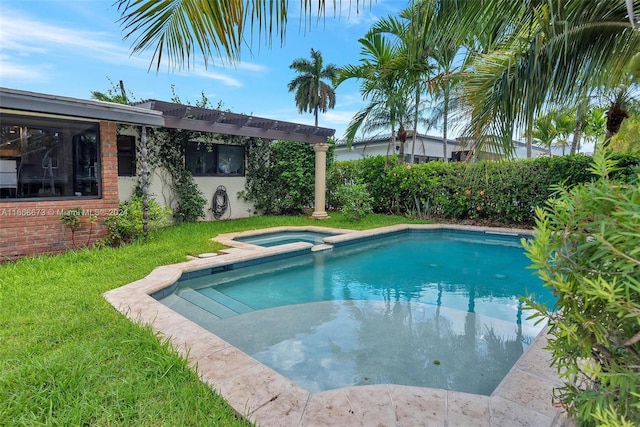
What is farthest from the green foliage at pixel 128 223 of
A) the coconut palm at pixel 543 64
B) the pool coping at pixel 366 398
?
the coconut palm at pixel 543 64

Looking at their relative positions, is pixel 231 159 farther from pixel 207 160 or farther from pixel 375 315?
pixel 375 315

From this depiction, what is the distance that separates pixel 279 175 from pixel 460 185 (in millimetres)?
6656

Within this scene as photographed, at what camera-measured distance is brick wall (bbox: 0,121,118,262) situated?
610 cm

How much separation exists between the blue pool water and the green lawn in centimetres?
105

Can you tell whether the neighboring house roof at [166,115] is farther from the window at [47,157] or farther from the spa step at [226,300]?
the spa step at [226,300]

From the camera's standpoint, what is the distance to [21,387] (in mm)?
2449

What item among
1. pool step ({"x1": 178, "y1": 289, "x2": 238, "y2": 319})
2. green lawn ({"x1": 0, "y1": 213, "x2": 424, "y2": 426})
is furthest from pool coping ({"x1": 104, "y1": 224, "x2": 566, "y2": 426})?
pool step ({"x1": 178, "y1": 289, "x2": 238, "y2": 319})

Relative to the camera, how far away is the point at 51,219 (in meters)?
6.52

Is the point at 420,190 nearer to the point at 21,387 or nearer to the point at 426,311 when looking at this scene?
the point at 426,311

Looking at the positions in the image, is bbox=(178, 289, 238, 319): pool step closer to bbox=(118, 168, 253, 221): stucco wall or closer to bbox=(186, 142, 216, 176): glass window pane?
bbox=(118, 168, 253, 221): stucco wall

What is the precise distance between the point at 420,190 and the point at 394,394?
35.5 feet

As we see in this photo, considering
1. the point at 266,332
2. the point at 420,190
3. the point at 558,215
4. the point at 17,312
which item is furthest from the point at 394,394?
the point at 420,190

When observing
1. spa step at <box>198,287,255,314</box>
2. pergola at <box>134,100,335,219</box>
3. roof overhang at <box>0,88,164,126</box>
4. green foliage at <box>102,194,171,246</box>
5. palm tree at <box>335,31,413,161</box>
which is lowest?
spa step at <box>198,287,255,314</box>

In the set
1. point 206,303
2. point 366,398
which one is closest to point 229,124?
point 206,303
